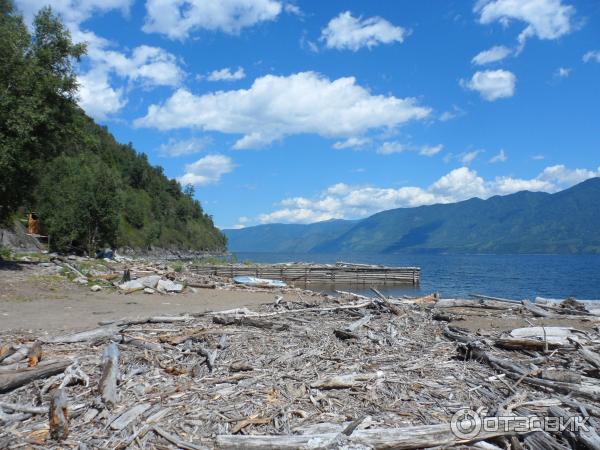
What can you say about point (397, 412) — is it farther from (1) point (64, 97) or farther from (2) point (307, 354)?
(1) point (64, 97)

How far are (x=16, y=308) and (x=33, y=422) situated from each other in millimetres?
10436

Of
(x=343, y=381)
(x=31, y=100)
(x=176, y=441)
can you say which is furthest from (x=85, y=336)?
(x=31, y=100)

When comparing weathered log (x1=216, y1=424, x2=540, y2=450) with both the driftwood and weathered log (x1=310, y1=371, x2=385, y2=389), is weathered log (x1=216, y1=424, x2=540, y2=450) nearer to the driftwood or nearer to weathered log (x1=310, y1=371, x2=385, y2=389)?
weathered log (x1=310, y1=371, x2=385, y2=389)

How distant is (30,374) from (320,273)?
41194 millimetres

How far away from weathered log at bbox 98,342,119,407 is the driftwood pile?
0.03 metres

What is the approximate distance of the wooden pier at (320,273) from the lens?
43.6 m

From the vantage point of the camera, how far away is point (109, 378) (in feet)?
23.7

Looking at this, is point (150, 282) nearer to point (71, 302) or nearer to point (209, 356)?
point (71, 302)

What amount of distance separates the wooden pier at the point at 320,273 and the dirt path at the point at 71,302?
2011 centimetres

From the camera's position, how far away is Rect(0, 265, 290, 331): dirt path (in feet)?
42.9

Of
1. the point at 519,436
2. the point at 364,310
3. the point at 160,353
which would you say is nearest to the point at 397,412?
the point at 519,436

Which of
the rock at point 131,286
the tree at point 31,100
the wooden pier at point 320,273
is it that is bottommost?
the wooden pier at point 320,273

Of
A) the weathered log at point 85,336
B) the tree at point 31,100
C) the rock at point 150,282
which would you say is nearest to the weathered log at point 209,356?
the weathered log at point 85,336

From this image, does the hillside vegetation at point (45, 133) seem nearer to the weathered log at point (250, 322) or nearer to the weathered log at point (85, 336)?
the weathered log at point (85, 336)
